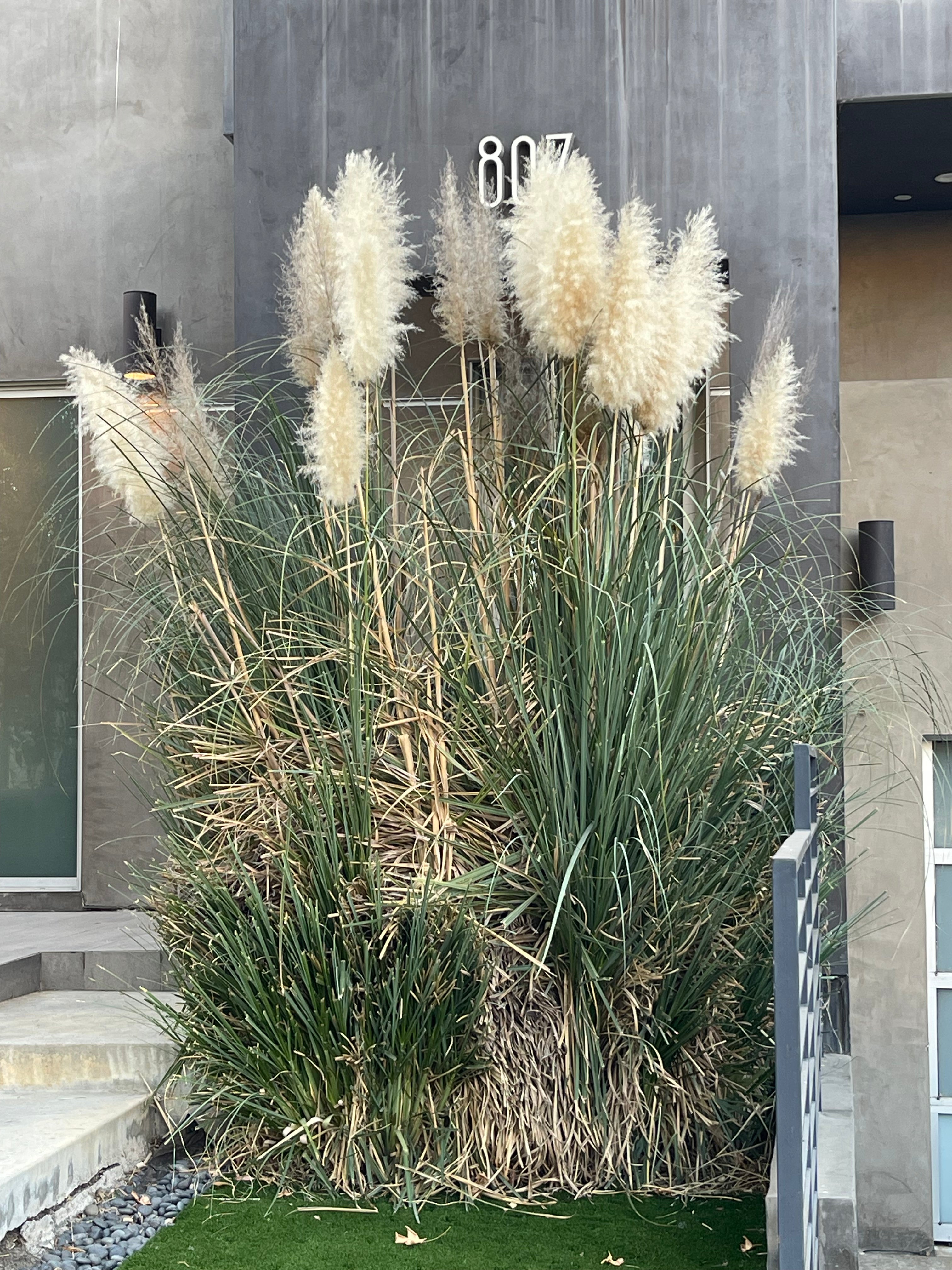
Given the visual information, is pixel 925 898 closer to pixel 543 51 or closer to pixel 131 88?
pixel 543 51

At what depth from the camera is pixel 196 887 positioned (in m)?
2.88

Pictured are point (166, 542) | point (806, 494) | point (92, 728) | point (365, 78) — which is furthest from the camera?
point (92, 728)

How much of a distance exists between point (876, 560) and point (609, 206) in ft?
6.33

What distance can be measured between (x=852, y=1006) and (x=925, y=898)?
736 millimetres

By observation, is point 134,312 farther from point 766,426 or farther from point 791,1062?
point 791,1062

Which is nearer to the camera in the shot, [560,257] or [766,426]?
[560,257]

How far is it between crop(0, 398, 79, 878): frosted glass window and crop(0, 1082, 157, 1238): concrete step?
2.58 m

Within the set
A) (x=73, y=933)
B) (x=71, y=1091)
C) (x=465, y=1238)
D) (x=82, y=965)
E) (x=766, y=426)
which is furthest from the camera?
(x=73, y=933)

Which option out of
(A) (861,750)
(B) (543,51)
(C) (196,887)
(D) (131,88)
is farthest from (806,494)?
(D) (131,88)

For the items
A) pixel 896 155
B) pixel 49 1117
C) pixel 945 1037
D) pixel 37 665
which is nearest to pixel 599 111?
pixel 896 155

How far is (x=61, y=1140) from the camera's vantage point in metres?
2.90

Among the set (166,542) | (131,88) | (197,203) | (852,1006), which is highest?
(131,88)

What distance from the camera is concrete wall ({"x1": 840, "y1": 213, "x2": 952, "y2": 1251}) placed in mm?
6164

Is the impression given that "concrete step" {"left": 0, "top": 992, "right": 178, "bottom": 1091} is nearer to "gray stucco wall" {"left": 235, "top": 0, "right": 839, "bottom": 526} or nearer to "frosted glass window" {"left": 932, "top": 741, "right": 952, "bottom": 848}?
"gray stucco wall" {"left": 235, "top": 0, "right": 839, "bottom": 526}
